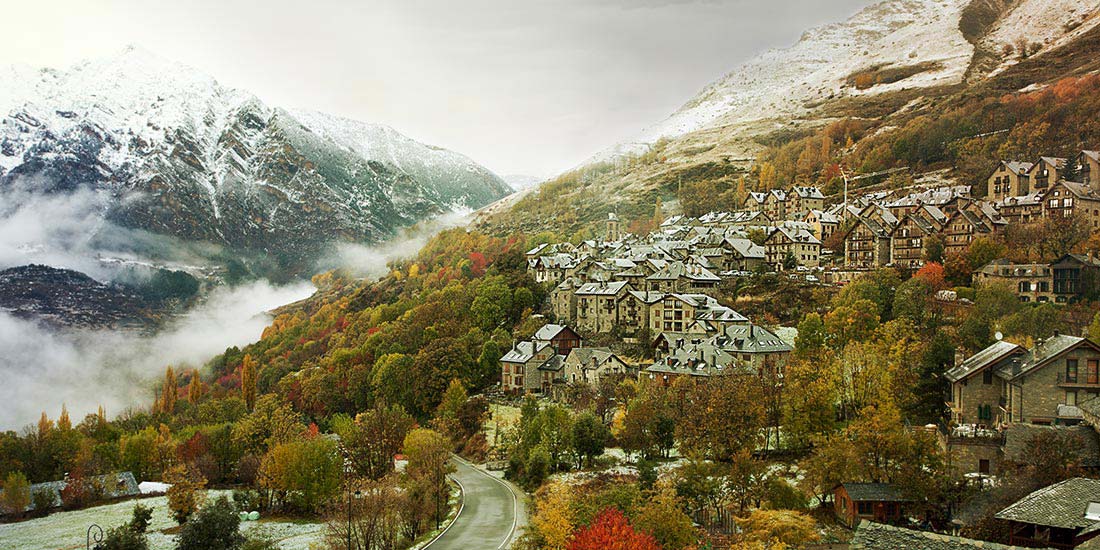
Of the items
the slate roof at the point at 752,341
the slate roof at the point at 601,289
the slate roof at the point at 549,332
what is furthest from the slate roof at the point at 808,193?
the slate roof at the point at 752,341

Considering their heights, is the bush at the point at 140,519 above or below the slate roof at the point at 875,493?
below

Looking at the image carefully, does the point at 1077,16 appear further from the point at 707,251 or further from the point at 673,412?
the point at 673,412

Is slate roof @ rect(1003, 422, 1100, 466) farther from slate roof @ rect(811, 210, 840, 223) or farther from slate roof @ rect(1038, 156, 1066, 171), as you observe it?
slate roof @ rect(811, 210, 840, 223)

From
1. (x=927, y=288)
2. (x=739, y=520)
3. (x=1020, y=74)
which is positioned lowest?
(x=739, y=520)

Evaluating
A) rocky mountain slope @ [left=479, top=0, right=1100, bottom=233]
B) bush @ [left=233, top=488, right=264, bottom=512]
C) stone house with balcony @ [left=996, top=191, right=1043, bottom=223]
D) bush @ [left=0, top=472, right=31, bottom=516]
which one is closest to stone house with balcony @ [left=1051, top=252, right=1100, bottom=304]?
stone house with balcony @ [left=996, top=191, right=1043, bottom=223]

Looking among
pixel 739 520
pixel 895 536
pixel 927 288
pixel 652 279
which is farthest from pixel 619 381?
pixel 895 536

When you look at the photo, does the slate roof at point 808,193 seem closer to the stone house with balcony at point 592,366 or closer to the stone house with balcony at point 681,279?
the stone house with balcony at point 681,279

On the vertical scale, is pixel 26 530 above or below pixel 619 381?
below
